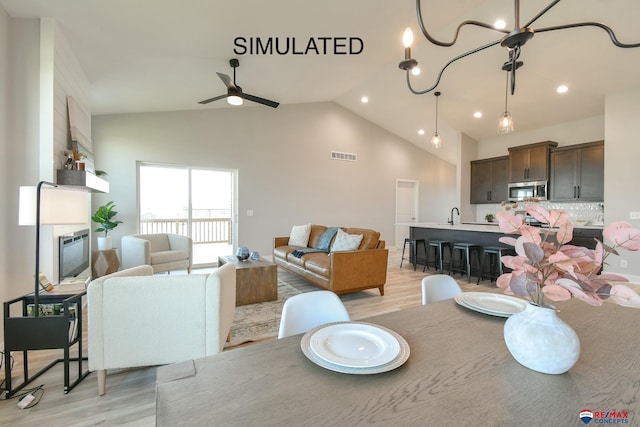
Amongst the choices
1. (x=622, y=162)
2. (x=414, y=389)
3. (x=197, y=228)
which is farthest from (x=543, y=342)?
(x=197, y=228)

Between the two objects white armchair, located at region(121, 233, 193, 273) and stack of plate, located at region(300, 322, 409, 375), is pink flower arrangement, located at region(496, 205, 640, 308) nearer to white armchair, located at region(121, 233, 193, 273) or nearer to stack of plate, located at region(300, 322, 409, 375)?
stack of plate, located at region(300, 322, 409, 375)

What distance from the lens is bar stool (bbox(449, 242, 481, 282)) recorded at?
4791 mm

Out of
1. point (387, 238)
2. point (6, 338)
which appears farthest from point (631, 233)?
point (387, 238)

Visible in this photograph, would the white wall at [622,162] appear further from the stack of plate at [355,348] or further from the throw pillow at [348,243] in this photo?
the stack of plate at [355,348]

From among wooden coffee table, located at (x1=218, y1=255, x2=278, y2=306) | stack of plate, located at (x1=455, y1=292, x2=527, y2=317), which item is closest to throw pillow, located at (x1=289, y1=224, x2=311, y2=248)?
wooden coffee table, located at (x1=218, y1=255, x2=278, y2=306)

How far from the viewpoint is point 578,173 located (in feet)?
17.8

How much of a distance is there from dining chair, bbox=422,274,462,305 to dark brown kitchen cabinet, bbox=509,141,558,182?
561 cm

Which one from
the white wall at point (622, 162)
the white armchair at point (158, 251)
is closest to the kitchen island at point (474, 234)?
the white wall at point (622, 162)

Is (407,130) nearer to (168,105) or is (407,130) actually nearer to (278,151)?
(278,151)

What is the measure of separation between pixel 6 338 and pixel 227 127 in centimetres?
478

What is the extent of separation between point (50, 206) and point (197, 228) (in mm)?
4454

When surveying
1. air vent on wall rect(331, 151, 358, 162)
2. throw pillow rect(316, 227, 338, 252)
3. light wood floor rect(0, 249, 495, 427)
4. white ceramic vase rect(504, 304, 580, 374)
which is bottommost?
light wood floor rect(0, 249, 495, 427)

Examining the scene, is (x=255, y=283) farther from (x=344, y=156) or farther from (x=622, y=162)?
(x=622, y=162)

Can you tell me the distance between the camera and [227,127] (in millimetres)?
5879
